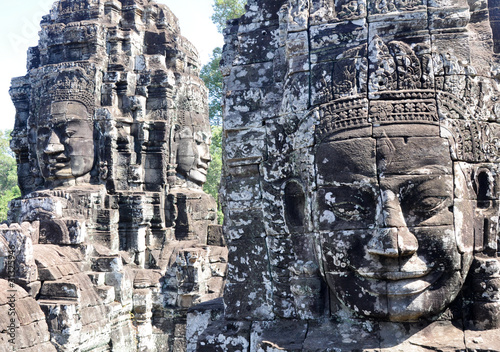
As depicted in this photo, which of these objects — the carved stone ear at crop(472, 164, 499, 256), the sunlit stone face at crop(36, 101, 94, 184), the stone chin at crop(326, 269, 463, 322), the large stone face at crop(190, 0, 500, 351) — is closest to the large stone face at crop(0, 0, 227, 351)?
the sunlit stone face at crop(36, 101, 94, 184)

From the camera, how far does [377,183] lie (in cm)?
332

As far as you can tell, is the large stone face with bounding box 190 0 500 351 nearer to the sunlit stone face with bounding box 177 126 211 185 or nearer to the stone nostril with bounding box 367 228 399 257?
the stone nostril with bounding box 367 228 399 257

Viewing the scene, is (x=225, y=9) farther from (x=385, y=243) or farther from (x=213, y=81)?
(x=385, y=243)

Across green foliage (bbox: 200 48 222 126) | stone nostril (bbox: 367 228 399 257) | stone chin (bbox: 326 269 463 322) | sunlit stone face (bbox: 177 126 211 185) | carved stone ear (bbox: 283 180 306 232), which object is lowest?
stone chin (bbox: 326 269 463 322)

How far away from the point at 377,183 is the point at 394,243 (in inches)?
15.1

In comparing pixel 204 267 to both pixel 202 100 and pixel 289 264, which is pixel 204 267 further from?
pixel 289 264

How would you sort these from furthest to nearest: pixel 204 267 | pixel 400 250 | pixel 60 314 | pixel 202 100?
pixel 202 100 → pixel 204 267 → pixel 60 314 → pixel 400 250

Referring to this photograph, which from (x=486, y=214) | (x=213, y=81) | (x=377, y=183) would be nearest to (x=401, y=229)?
(x=377, y=183)

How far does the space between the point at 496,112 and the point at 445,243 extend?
39.2 inches

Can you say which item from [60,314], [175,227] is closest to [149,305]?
[175,227]

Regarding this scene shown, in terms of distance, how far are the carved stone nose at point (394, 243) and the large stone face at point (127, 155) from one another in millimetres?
6968

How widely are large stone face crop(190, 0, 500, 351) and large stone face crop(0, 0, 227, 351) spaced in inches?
246

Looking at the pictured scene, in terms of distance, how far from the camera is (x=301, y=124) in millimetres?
3680

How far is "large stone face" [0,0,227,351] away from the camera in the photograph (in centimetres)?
1084
